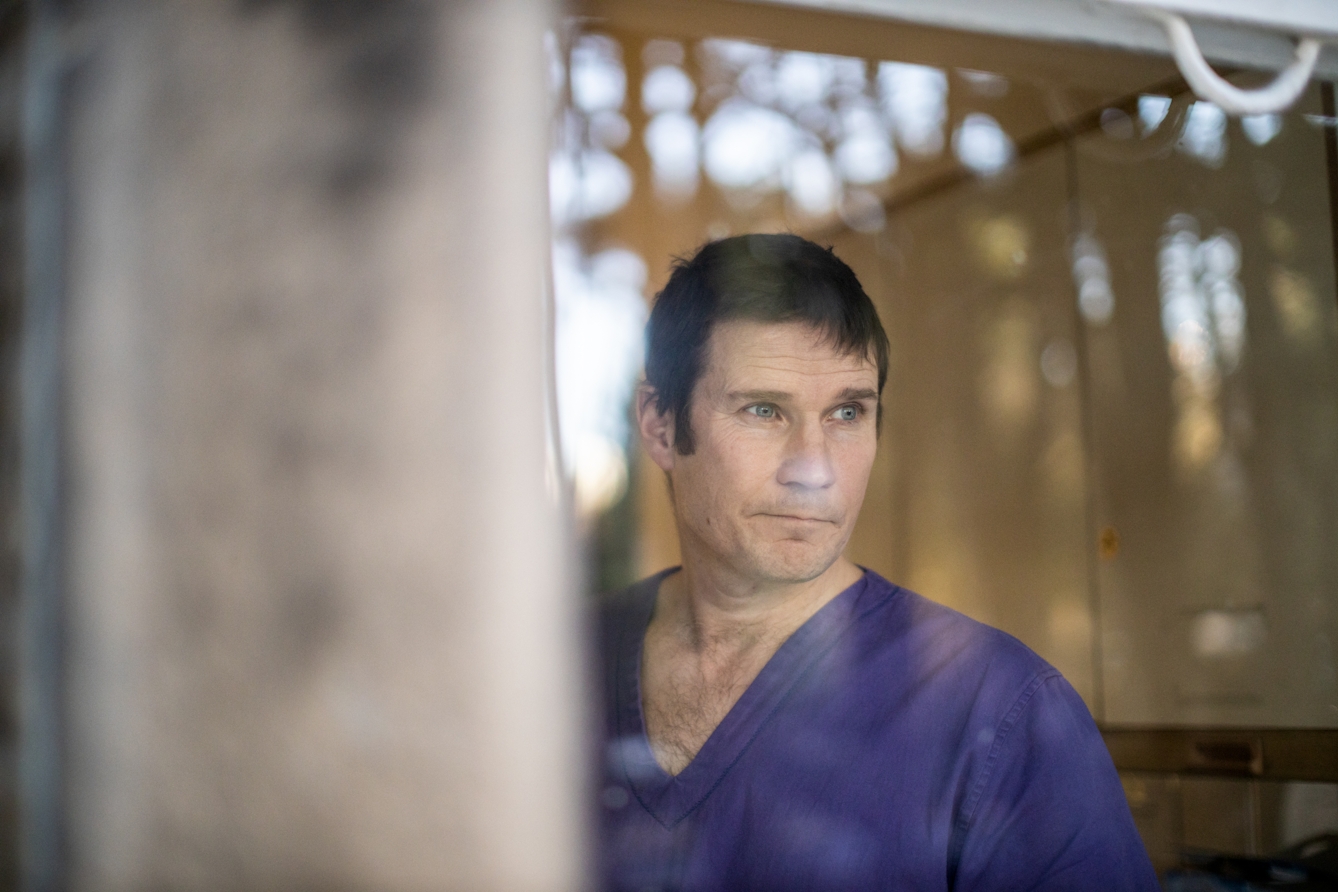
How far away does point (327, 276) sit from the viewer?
0.42m

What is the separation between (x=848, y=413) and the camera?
99 cm

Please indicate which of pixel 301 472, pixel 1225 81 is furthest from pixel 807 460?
pixel 301 472

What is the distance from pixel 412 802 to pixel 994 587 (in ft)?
4.75

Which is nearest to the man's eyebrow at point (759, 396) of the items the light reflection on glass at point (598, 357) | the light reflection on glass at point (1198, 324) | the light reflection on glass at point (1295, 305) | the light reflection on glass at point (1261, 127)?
the light reflection on glass at point (598, 357)

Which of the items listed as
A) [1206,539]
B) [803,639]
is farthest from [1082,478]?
[803,639]

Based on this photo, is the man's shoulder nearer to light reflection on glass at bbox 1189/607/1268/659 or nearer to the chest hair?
the chest hair

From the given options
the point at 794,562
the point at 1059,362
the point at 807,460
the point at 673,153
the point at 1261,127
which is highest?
the point at 673,153

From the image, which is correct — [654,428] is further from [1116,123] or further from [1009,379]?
[1009,379]

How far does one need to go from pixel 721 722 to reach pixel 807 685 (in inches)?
3.9

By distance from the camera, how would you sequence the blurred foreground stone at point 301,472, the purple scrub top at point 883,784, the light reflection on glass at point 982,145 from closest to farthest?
the blurred foreground stone at point 301,472 < the purple scrub top at point 883,784 < the light reflection on glass at point 982,145

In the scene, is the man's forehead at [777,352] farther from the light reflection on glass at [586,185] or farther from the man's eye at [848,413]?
the light reflection on glass at [586,185]

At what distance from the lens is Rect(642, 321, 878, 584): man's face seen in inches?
Result: 38.7

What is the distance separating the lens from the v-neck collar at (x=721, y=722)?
0.96 metres

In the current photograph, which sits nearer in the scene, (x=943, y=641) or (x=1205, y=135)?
(x=943, y=641)
